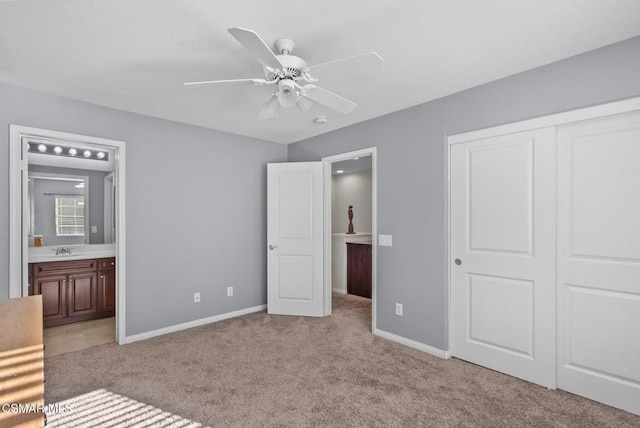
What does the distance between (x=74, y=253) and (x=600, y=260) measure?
16.7 ft

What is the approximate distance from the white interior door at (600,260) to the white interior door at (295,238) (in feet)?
8.30

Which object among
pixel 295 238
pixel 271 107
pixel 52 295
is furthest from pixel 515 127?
pixel 52 295

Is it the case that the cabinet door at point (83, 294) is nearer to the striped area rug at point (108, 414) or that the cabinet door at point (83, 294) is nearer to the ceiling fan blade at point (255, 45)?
the striped area rug at point (108, 414)

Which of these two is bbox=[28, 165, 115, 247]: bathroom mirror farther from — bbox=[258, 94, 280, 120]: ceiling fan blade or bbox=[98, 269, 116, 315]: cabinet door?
bbox=[258, 94, 280, 120]: ceiling fan blade

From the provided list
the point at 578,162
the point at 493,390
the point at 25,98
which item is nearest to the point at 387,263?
the point at 493,390

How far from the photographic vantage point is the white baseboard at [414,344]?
9.75 feet

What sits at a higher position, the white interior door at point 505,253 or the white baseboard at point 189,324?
the white interior door at point 505,253

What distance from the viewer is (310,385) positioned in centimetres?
→ 246

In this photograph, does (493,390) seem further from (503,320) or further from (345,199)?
(345,199)

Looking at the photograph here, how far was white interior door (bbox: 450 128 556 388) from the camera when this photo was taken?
2.46m

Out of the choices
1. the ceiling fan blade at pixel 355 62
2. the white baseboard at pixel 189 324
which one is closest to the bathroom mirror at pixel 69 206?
the white baseboard at pixel 189 324

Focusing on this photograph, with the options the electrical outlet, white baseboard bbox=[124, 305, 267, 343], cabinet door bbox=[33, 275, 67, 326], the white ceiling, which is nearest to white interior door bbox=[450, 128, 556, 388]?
the electrical outlet

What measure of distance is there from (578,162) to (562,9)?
3.41 feet

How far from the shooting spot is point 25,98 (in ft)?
9.19
